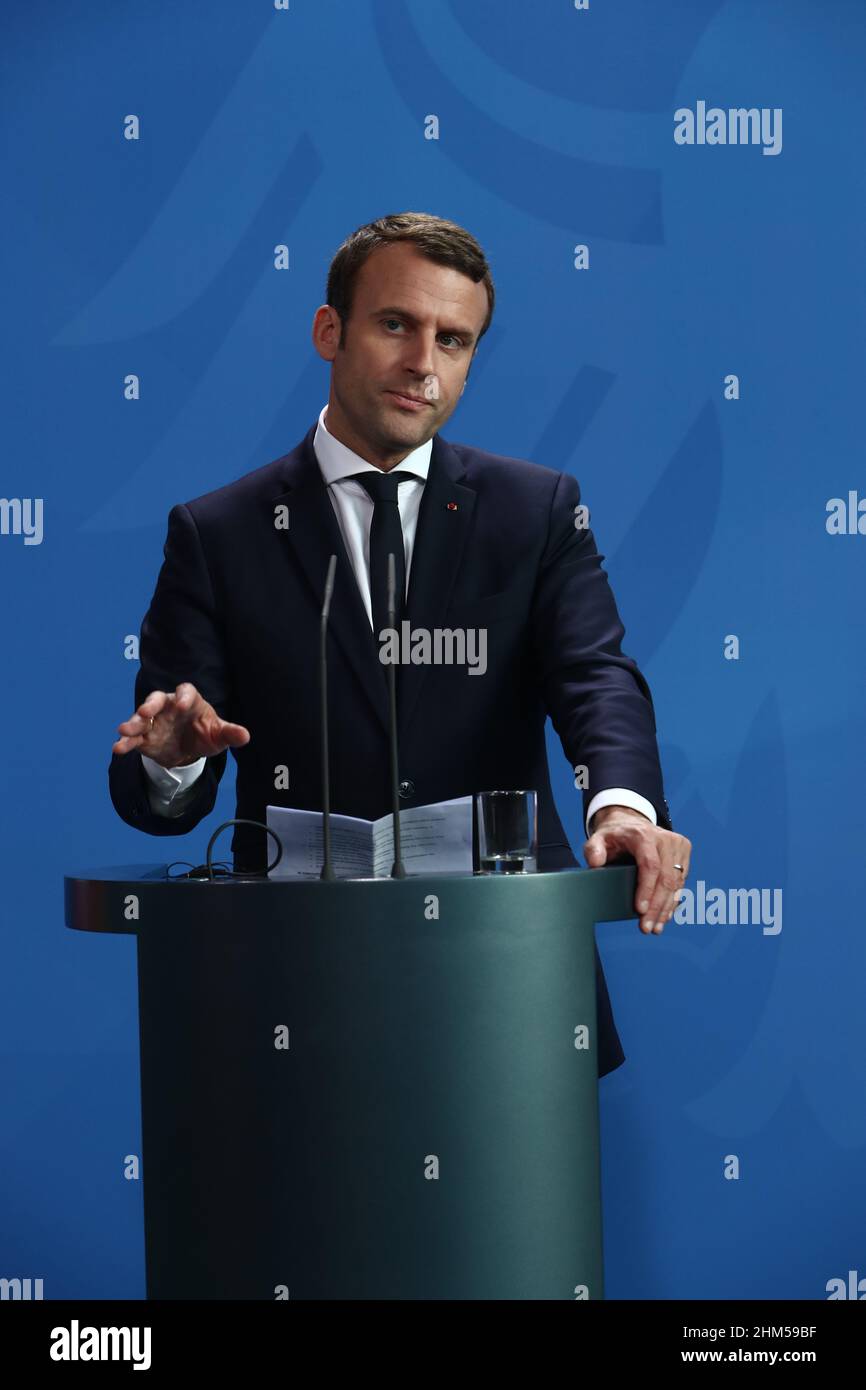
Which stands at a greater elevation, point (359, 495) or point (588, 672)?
point (359, 495)

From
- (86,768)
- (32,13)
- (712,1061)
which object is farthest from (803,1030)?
(32,13)

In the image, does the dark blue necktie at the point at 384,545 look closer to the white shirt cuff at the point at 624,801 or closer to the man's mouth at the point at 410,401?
the man's mouth at the point at 410,401

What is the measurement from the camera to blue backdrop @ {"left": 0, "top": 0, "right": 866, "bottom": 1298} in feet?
11.5

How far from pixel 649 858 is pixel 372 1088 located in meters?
0.47

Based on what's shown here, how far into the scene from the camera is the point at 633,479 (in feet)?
11.6

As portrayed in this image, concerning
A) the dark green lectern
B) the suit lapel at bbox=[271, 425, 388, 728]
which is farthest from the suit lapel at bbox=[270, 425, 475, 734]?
the dark green lectern

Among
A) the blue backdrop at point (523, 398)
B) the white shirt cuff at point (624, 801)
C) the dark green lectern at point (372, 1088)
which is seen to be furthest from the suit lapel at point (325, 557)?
the blue backdrop at point (523, 398)

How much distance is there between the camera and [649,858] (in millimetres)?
1936

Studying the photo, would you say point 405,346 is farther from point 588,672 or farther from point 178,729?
point 178,729

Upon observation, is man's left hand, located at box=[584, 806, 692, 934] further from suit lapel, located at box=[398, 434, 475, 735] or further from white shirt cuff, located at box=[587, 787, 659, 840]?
suit lapel, located at box=[398, 434, 475, 735]

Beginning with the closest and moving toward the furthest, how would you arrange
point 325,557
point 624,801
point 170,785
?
point 624,801 < point 170,785 < point 325,557

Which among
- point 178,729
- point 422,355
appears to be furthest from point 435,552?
point 178,729

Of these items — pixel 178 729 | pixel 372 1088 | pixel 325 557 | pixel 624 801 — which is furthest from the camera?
pixel 325 557
